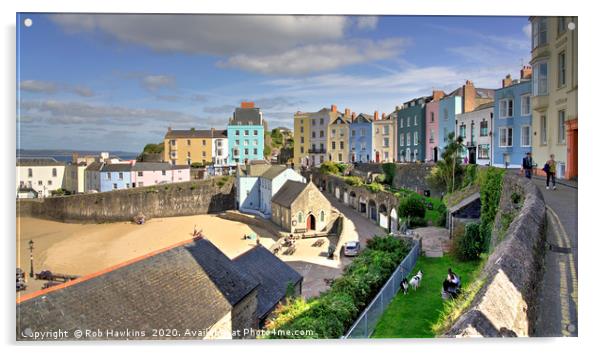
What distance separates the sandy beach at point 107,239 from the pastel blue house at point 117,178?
1.39 metres

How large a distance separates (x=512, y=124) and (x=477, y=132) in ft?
19.4

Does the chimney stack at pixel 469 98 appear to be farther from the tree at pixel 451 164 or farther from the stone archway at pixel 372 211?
the stone archway at pixel 372 211

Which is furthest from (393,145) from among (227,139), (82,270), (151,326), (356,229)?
(151,326)

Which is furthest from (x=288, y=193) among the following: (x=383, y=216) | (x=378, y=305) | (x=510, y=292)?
(x=510, y=292)

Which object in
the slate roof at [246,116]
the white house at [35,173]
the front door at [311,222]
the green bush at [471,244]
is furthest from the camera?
the front door at [311,222]

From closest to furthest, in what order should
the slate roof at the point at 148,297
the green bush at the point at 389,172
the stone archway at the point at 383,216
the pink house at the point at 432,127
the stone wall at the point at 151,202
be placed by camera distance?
the slate roof at the point at 148,297 < the stone wall at the point at 151,202 < the stone archway at the point at 383,216 < the pink house at the point at 432,127 < the green bush at the point at 389,172

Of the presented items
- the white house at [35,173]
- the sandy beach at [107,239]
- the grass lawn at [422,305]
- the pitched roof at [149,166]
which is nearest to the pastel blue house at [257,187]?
the sandy beach at [107,239]

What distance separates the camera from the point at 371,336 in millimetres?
5051

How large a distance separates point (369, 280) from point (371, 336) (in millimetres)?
1851

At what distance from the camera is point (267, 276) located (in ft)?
27.0

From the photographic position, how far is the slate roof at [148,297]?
4750mm

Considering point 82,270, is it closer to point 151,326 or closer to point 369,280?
point 151,326

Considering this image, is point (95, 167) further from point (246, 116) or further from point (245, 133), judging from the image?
point (246, 116)
